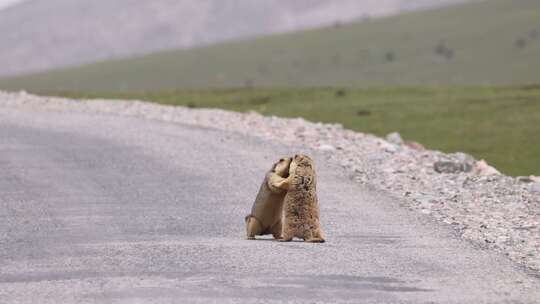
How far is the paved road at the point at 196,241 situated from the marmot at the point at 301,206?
0.79 ft

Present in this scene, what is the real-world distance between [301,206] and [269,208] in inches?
20.5

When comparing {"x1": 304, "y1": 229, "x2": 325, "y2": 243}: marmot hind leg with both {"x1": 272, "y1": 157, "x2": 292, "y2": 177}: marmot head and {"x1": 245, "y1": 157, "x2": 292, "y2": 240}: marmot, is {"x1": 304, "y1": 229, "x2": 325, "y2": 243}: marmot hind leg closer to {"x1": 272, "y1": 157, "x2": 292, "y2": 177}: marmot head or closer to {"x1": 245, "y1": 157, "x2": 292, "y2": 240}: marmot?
{"x1": 245, "y1": 157, "x2": 292, "y2": 240}: marmot

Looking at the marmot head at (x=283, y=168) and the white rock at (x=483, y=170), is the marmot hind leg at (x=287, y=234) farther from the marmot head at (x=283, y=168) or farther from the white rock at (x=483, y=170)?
the white rock at (x=483, y=170)

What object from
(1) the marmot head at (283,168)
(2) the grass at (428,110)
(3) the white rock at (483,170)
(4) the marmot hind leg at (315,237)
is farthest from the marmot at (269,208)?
(2) the grass at (428,110)

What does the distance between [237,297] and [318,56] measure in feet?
307

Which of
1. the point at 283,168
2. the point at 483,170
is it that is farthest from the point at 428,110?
the point at 283,168

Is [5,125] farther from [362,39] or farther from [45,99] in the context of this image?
[362,39]

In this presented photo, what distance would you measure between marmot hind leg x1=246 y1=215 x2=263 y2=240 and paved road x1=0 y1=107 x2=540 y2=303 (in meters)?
0.29

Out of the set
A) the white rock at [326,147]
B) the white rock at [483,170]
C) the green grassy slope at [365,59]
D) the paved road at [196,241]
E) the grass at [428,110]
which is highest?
the green grassy slope at [365,59]

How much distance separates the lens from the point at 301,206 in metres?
14.2

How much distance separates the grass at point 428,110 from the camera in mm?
30469

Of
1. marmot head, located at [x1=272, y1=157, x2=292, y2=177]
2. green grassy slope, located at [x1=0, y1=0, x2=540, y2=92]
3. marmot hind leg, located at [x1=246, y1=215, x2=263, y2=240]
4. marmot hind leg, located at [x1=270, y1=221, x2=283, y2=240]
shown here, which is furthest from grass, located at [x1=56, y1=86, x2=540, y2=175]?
green grassy slope, located at [x1=0, y1=0, x2=540, y2=92]

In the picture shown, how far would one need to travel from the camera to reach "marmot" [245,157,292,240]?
1445 cm

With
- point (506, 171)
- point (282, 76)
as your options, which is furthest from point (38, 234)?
point (282, 76)
